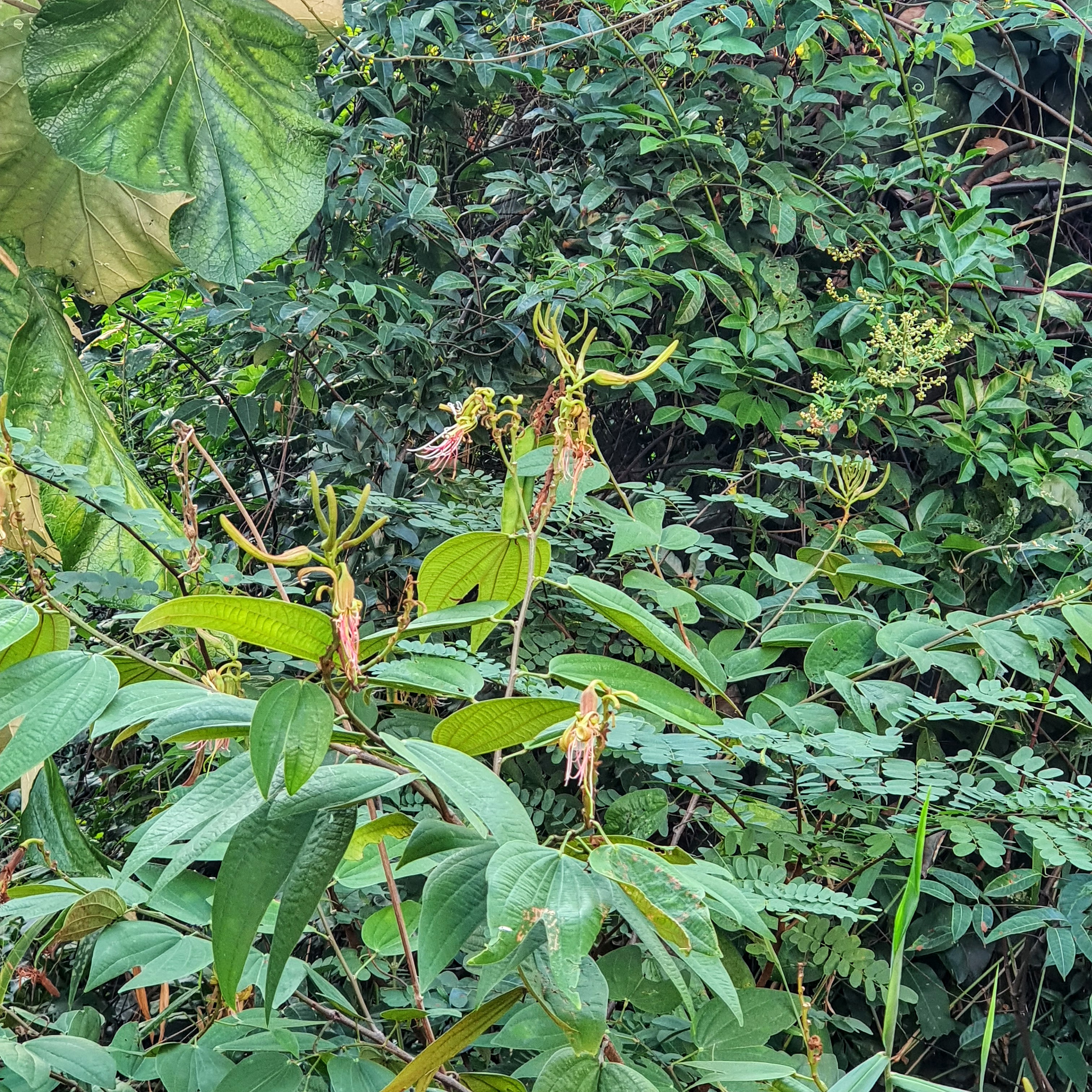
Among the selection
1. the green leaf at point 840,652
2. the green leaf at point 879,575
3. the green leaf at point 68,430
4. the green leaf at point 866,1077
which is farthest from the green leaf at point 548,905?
the green leaf at point 879,575

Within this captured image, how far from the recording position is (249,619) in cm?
43

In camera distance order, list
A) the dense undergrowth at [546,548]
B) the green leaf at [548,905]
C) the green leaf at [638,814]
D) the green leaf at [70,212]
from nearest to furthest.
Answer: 1. the green leaf at [548,905]
2. the dense undergrowth at [546,548]
3. the green leaf at [70,212]
4. the green leaf at [638,814]

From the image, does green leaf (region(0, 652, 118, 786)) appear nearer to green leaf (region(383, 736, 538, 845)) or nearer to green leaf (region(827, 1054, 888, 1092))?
green leaf (region(383, 736, 538, 845))

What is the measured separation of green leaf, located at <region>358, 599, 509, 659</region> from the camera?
1.55ft

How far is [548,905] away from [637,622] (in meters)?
0.19

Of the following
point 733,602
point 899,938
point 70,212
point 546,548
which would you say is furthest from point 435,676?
point 733,602

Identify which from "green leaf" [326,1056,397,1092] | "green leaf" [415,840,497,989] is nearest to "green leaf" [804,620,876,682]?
"green leaf" [326,1056,397,1092]

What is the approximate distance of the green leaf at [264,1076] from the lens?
2.17 feet

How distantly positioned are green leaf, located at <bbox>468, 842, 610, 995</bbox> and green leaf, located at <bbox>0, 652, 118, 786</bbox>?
8.2 inches

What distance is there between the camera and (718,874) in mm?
606

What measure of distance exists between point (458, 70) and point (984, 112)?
92 centimetres

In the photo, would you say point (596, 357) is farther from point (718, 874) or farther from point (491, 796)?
point (491, 796)

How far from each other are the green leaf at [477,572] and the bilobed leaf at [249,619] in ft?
0.43

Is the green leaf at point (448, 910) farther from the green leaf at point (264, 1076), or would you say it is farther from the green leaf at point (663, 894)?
the green leaf at point (264, 1076)
